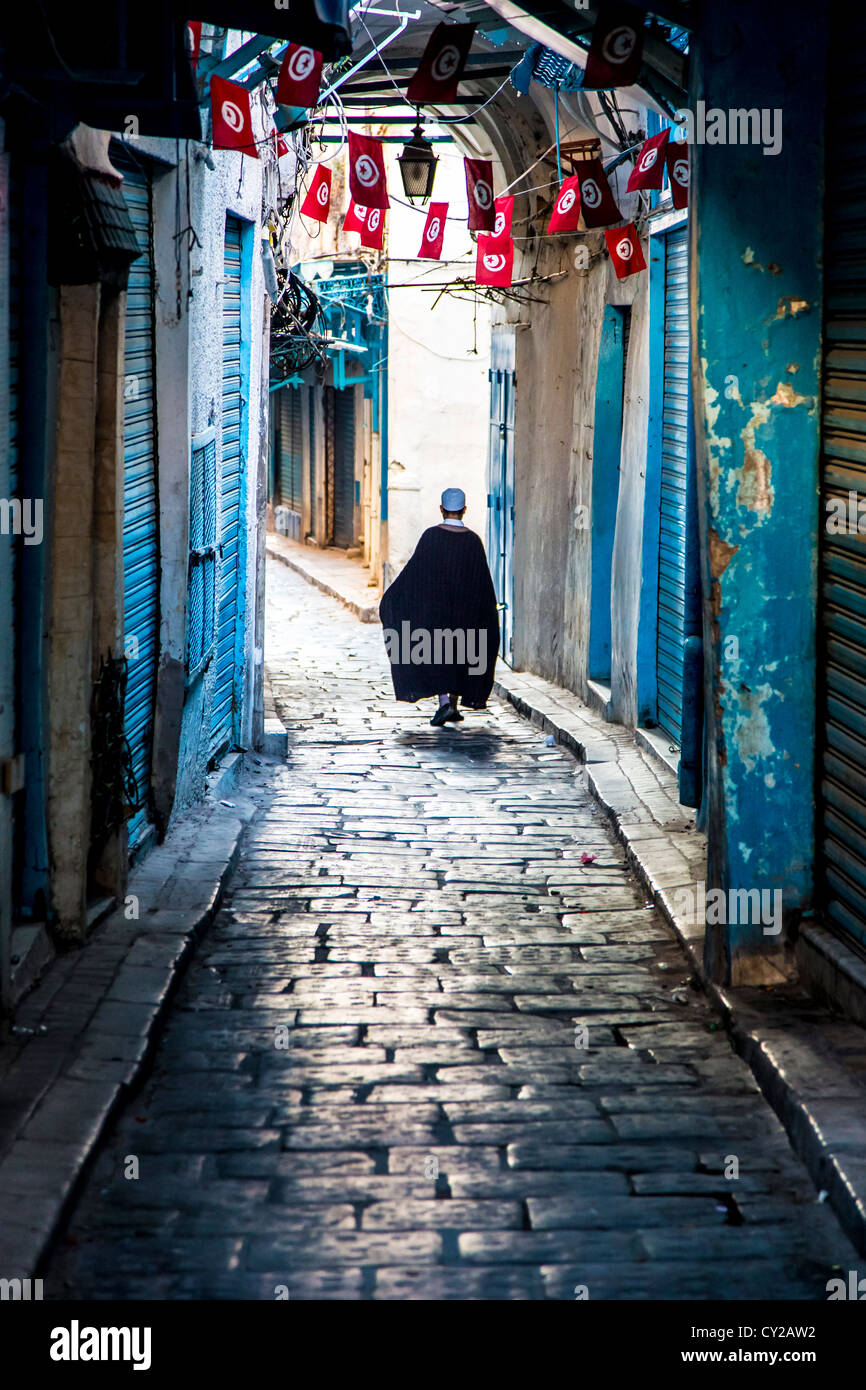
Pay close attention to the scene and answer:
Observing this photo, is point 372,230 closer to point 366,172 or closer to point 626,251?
point 366,172

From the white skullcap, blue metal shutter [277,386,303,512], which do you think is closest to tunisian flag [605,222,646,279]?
the white skullcap

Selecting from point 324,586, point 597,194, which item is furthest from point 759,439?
point 324,586

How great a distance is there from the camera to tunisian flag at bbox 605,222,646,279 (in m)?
9.30

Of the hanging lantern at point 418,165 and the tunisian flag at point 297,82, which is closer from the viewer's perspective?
the tunisian flag at point 297,82

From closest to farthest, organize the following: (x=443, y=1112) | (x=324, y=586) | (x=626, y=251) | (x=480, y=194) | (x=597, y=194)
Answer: (x=443, y=1112)
(x=597, y=194)
(x=626, y=251)
(x=480, y=194)
(x=324, y=586)

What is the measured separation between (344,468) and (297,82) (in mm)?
19841

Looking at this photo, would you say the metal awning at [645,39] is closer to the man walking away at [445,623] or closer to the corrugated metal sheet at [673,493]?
the corrugated metal sheet at [673,493]

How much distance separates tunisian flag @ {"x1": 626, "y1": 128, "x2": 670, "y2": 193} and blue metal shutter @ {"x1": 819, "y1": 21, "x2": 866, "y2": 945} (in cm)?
293

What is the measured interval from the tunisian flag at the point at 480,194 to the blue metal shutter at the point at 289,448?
63.8 ft

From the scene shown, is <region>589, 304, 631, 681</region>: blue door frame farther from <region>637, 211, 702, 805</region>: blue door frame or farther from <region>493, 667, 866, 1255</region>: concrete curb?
<region>493, 667, 866, 1255</region>: concrete curb

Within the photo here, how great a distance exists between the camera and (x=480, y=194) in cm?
1055

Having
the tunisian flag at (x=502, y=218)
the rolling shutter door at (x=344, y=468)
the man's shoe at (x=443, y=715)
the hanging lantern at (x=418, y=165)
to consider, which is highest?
the hanging lantern at (x=418, y=165)

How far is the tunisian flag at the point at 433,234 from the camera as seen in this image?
11.7 meters

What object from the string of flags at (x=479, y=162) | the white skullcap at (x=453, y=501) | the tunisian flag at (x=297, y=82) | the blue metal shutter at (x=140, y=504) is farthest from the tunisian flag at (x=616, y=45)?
the white skullcap at (x=453, y=501)
